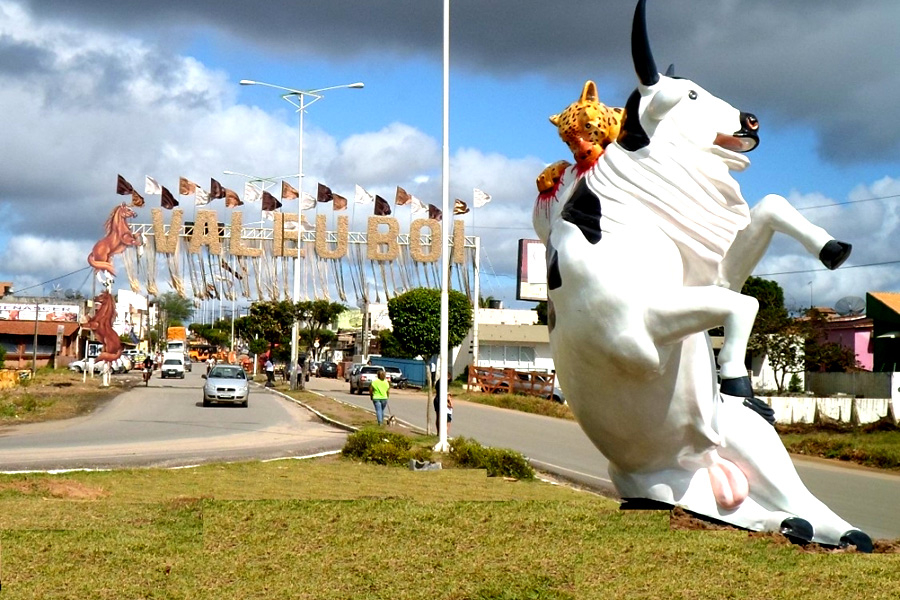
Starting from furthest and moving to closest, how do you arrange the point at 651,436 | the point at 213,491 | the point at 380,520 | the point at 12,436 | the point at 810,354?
1. the point at 810,354
2. the point at 12,436
3. the point at 213,491
4. the point at 651,436
5. the point at 380,520

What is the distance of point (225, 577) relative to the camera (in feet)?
16.5

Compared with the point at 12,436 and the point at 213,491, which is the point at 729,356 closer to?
the point at 213,491

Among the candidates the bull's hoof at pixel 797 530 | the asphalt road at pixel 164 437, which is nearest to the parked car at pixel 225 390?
the asphalt road at pixel 164 437

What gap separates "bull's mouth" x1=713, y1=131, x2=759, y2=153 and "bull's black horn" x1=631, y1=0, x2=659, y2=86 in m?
0.60

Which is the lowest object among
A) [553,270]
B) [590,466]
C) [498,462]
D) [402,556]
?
[590,466]

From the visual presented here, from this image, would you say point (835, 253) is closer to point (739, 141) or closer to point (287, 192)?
point (739, 141)

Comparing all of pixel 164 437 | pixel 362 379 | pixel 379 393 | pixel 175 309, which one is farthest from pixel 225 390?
pixel 175 309

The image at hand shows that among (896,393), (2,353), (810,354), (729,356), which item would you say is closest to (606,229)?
(729,356)

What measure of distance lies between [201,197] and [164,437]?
3329 cm

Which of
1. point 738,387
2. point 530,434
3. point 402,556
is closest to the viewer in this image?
point 402,556

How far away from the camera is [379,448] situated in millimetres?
14773

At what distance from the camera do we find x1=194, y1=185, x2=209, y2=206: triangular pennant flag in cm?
5088

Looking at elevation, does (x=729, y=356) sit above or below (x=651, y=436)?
above

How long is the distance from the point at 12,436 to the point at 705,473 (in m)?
16.2
